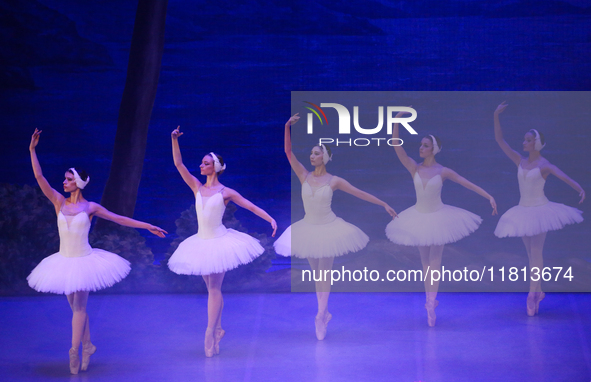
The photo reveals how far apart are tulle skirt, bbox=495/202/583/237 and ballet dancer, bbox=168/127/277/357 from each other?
2.39 metres

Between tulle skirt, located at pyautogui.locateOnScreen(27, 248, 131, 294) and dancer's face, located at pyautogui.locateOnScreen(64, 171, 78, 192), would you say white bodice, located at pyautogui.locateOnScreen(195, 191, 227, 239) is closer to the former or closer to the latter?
tulle skirt, located at pyautogui.locateOnScreen(27, 248, 131, 294)

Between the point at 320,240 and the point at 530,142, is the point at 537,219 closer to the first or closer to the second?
the point at 530,142

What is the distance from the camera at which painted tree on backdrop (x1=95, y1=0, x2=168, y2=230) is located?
6949 millimetres

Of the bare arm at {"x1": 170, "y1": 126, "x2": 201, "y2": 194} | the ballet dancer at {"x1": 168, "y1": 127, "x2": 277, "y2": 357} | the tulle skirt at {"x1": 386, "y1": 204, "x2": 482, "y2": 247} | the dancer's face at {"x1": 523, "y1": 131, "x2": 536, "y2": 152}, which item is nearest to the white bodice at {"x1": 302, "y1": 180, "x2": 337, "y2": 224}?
the ballet dancer at {"x1": 168, "y1": 127, "x2": 277, "y2": 357}

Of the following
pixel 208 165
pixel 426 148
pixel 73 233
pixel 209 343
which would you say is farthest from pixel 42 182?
pixel 426 148

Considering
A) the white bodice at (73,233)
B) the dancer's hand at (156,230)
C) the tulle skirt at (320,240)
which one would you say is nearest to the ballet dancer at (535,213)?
the tulle skirt at (320,240)

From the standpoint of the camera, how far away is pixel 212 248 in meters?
4.47

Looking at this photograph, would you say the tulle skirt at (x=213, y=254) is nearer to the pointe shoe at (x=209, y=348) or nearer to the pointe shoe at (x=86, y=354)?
the pointe shoe at (x=209, y=348)

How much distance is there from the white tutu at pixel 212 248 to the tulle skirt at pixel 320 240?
0.35 metres

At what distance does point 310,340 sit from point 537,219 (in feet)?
7.76

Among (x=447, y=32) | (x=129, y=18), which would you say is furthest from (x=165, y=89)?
(x=447, y=32)

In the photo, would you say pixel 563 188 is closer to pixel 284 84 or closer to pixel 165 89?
pixel 284 84

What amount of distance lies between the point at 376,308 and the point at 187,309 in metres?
1.94

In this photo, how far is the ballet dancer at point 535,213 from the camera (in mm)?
5430
